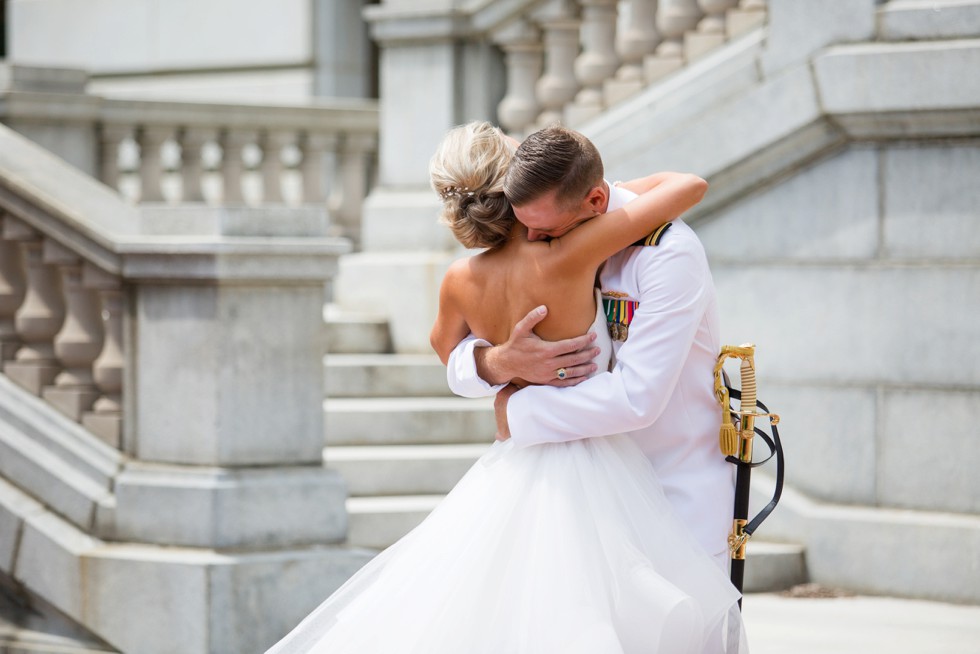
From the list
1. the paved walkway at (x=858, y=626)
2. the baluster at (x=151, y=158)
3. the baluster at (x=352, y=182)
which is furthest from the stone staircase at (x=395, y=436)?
the baluster at (x=151, y=158)

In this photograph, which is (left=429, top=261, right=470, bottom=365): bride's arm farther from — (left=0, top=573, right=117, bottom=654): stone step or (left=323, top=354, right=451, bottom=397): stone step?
(left=323, top=354, right=451, bottom=397): stone step

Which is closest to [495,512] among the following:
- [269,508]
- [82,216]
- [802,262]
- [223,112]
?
[269,508]

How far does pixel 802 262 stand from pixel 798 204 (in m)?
0.28

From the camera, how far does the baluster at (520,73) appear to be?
26.7 feet

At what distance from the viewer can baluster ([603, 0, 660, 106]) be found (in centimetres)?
771

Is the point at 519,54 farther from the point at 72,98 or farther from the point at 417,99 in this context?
the point at 72,98

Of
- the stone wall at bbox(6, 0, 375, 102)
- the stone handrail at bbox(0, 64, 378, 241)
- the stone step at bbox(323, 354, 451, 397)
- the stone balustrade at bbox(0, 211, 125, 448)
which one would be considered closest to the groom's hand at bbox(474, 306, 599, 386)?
the stone balustrade at bbox(0, 211, 125, 448)

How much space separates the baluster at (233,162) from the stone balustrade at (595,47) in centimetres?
→ 214

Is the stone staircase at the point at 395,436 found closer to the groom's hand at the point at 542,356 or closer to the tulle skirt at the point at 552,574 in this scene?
the tulle skirt at the point at 552,574

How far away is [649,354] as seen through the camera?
342 centimetres

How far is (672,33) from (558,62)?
71 cm

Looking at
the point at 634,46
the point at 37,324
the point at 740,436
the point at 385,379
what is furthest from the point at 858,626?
the point at 37,324

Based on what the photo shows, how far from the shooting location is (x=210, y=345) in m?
5.75

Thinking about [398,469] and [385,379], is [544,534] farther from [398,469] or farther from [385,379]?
[385,379]
